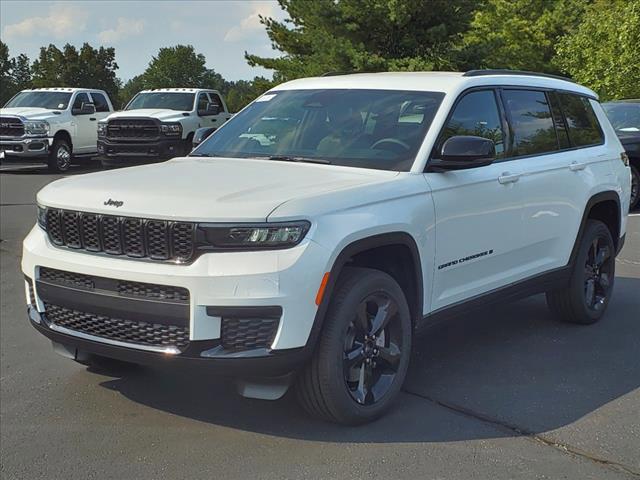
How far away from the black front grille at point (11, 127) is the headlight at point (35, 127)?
12cm

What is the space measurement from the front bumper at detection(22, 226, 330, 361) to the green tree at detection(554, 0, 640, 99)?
2221cm

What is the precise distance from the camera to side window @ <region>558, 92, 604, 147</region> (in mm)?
6000

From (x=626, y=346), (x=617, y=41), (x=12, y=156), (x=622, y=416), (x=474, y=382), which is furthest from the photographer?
(x=617, y=41)

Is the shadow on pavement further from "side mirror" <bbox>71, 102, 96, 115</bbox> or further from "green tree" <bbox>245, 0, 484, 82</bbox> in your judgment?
"green tree" <bbox>245, 0, 484, 82</bbox>

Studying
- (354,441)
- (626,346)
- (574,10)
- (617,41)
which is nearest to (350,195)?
(354,441)

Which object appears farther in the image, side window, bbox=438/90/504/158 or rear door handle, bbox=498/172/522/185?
rear door handle, bbox=498/172/522/185

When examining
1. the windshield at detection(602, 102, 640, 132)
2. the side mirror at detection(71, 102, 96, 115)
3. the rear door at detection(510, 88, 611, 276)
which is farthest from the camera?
the side mirror at detection(71, 102, 96, 115)

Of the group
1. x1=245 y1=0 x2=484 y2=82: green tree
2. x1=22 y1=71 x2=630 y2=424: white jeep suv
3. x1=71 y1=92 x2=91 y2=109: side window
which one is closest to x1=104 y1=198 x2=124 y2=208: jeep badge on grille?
x1=22 y1=71 x2=630 y2=424: white jeep suv

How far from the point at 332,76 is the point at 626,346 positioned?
9.12ft

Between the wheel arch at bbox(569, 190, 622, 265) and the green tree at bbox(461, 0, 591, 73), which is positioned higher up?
the green tree at bbox(461, 0, 591, 73)

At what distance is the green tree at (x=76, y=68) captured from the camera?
59.9 m

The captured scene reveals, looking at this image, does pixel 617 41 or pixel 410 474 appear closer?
pixel 410 474

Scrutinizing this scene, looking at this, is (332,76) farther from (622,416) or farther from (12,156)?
(12,156)

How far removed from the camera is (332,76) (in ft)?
18.6
